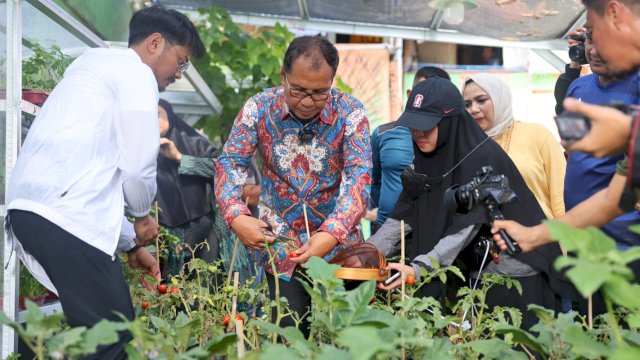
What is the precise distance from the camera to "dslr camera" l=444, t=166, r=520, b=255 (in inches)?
101

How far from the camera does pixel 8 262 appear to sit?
9.96 ft

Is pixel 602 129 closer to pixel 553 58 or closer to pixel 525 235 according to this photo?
pixel 525 235

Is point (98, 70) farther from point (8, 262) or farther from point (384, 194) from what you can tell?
point (384, 194)

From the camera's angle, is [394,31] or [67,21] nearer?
[67,21]

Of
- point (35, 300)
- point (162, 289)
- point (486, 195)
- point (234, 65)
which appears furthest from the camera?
point (234, 65)

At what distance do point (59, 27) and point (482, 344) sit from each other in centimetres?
270

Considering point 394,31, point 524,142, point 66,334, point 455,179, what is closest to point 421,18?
point 394,31

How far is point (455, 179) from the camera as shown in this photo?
351 centimetres

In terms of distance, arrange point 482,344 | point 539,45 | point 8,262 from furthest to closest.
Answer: point 539,45 → point 8,262 → point 482,344

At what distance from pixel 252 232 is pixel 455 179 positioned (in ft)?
2.96

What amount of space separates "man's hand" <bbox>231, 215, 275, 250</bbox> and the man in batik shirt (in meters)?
0.07

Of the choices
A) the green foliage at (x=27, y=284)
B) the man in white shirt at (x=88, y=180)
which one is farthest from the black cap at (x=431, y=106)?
the green foliage at (x=27, y=284)

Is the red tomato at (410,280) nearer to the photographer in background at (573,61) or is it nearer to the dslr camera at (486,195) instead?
the dslr camera at (486,195)

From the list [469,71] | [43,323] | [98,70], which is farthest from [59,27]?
[469,71]
